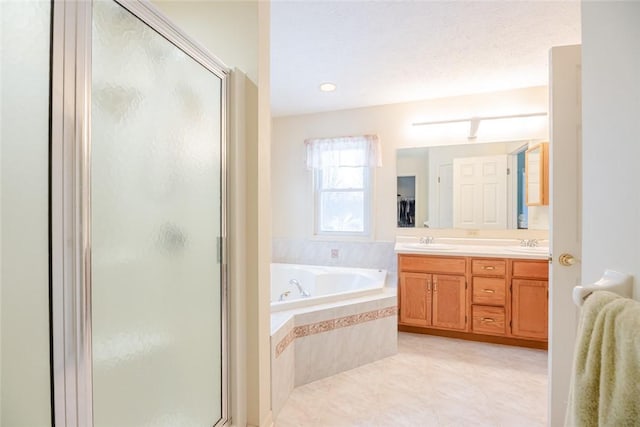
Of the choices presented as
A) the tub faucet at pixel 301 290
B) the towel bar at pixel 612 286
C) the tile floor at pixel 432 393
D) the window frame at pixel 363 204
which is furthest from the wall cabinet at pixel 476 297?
the towel bar at pixel 612 286

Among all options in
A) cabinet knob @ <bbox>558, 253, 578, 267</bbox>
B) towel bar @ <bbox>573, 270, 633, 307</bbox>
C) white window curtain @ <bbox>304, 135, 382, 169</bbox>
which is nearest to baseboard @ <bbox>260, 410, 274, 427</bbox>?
towel bar @ <bbox>573, 270, 633, 307</bbox>

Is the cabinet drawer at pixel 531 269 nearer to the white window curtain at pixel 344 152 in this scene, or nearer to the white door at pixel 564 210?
the white door at pixel 564 210

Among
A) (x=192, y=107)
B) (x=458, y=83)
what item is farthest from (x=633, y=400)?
(x=458, y=83)

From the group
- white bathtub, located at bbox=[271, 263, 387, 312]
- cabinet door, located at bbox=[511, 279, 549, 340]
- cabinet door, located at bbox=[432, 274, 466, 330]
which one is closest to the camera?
cabinet door, located at bbox=[511, 279, 549, 340]

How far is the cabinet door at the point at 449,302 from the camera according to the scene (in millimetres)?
2764

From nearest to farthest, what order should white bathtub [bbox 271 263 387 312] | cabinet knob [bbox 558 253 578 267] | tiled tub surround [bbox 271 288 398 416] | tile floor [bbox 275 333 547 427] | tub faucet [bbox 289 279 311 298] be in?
cabinet knob [bbox 558 253 578 267], tile floor [bbox 275 333 547 427], tiled tub surround [bbox 271 288 398 416], white bathtub [bbox 271 263 387 312], tub faucet [bbox 289 279 311 298]

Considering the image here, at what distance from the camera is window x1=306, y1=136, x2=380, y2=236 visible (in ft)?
11.5

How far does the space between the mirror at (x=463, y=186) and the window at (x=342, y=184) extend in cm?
38

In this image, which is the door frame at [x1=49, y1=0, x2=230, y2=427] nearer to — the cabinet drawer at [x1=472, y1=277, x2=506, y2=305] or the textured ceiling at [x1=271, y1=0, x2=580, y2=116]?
the textured ceiling at [x1=271, y1=0, x2=580, y2=116]

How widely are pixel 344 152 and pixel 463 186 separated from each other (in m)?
1.35

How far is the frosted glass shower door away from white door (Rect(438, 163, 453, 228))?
259 centimetres

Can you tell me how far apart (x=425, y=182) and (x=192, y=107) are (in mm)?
2699

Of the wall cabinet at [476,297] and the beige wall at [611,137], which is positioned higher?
the beige wall at [611,137]

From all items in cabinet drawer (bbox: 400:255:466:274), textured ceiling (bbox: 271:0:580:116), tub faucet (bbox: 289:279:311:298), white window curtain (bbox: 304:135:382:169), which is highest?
textured ceiling (bbox: 271:0:580:116)
